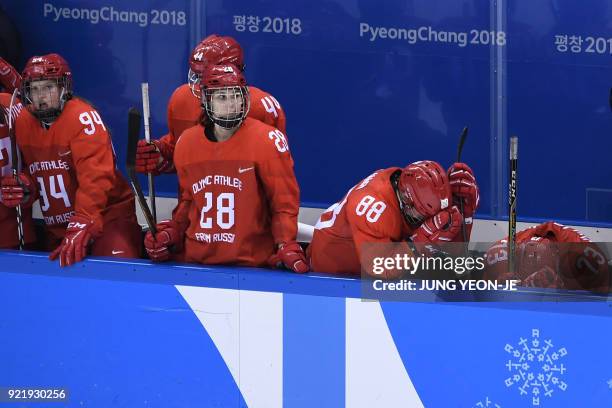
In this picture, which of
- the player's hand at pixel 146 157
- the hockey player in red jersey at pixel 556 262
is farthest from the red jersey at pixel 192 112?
the hockey player in red jersey at pixel 556 262

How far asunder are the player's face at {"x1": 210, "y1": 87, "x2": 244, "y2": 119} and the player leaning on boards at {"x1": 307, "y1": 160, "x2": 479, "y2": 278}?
0.52m

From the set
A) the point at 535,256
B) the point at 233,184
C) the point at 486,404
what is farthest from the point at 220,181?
the point at 486,404

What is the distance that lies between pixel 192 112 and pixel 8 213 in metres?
0.90

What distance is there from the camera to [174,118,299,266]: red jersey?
5137 millimetres

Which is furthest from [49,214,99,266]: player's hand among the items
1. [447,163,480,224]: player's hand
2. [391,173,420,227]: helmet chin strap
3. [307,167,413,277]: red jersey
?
[447,163,480,224]: player's hand

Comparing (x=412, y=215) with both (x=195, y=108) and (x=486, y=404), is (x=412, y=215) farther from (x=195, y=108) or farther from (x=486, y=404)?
(x=195, y=108)

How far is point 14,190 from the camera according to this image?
5.49 meters

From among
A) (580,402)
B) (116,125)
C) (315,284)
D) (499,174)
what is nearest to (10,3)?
(116,125)

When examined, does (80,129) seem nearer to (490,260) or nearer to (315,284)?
(315,284)

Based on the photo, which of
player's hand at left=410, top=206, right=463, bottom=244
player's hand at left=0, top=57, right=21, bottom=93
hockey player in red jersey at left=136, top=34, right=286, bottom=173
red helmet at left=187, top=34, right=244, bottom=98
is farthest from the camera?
player's hand at left=0, top=57, right=21, bottom=93

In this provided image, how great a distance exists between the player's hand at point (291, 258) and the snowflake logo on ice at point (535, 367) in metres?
0.83

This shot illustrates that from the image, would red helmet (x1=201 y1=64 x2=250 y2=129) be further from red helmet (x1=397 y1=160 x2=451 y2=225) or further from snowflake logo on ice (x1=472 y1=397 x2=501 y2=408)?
snowflake logo on ice (x1=472 y1=397 x2=501 y2=408)

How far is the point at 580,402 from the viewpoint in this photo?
A: 4.37 metres

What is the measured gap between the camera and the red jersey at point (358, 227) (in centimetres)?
488
